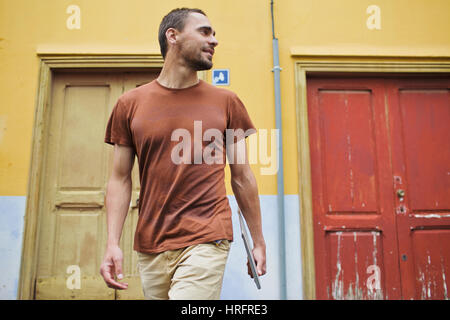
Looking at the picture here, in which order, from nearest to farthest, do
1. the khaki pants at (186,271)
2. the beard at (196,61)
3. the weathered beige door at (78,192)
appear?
the khaki pants at (186,271) < the beard at (196,61) < the weathered beige door at (78,192)

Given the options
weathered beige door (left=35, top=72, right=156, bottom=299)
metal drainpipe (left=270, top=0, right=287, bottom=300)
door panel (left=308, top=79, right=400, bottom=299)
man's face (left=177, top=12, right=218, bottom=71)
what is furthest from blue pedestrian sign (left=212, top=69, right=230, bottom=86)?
man's face (left=177, top=12, right=218, bottom=71)

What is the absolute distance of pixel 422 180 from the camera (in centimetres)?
359

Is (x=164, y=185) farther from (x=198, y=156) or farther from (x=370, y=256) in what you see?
(x=370, y=256)

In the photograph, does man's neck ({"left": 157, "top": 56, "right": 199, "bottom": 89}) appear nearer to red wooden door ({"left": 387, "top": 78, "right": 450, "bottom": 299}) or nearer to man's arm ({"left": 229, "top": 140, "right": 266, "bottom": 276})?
man's arm ({"left": 229, "top": 140, "right": 266, "bottom": 276})

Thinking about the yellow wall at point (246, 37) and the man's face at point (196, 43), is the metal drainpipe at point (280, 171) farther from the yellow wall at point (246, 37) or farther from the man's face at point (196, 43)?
the man's face at point (196, 43)

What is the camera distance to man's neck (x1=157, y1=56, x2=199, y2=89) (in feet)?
5.53

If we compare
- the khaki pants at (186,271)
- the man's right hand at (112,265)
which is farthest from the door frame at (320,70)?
the man's right hand at (112,265)

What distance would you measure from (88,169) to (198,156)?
232 centimetres

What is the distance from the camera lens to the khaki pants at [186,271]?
142 cm

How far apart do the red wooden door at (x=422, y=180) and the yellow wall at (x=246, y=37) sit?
17.2 inches

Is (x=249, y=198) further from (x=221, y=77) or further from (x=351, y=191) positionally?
(x=351, y=191)

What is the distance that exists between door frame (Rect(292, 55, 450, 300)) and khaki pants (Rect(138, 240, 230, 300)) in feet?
6.59
